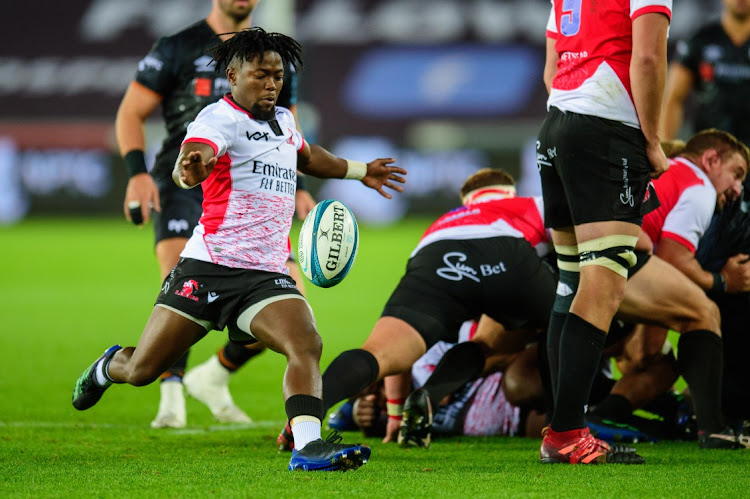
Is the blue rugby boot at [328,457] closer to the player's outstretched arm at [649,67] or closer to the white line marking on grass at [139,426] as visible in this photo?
the white line marking on grass at [139,426]

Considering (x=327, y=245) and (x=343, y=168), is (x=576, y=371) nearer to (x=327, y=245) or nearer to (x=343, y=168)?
(x=327, y=245)

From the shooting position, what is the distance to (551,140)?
4430mm

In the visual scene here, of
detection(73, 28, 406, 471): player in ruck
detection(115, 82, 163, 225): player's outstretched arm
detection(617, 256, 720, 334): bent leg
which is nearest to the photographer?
detection(73, 28, 406, 471): player in ruck

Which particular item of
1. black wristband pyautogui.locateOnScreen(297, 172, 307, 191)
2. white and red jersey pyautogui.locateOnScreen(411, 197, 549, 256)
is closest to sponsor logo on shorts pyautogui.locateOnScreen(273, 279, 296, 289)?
white and red jersey pyautogui.locateOnScreen(411, 197, 549, 256)

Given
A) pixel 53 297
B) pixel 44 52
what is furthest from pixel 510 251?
pixel 44 52

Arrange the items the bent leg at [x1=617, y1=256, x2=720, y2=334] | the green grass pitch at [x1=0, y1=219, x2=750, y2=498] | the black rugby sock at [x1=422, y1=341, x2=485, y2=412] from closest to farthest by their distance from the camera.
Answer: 1. the green grass pitch at [x1=0, y1=219, x2=750, y2=498]
2. the bent leg at [x1=617, y1=256, x2=720, y2=334]
3. the black rugby sock at [x1=422, y1=341, x2=485, y2=412]

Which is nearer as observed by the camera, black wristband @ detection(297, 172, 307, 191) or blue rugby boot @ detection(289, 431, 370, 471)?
blue rugby boot @ detection(289, 431, 370, 471)

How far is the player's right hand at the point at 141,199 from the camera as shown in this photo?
543 cm

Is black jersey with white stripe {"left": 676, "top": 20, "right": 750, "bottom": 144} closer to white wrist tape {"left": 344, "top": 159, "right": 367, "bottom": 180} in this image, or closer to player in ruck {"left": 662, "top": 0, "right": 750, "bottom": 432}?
player in ruck {"left": 662, "top": 0, "right": 750, "bottom": 432}

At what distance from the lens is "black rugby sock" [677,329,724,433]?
15.8 feet

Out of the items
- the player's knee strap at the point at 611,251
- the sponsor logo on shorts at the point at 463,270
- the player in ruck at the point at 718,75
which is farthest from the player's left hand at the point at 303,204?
the player in ruck at the point at 718,75

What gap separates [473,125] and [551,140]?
59.6 feet

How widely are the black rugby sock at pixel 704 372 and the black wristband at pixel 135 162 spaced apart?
9.09ft

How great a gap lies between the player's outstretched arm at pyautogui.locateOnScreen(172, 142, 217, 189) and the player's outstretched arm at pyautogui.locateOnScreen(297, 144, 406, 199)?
0.69 m
